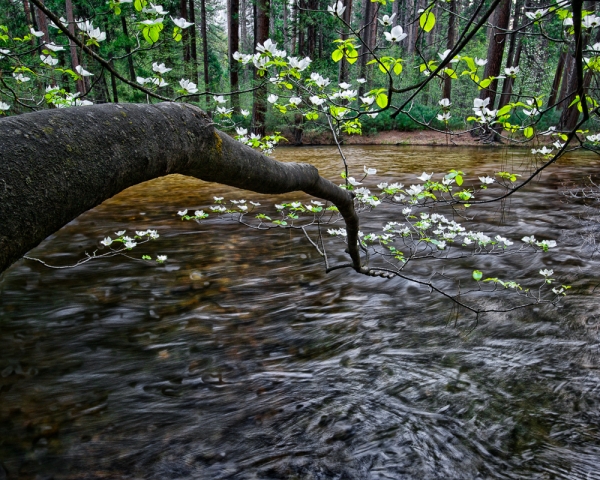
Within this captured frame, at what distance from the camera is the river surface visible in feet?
7.68

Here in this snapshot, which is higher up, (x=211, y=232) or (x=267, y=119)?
(x=267, y=119)

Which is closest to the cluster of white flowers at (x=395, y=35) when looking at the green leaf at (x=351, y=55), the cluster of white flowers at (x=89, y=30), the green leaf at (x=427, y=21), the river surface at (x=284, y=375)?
the green leaf at (x=351, y=55)

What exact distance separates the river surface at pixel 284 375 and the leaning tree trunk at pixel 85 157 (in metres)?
1.86

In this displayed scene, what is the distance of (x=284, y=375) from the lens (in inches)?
123

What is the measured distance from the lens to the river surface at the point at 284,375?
2342mm

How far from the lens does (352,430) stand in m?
2.54

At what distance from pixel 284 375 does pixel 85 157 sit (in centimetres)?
256

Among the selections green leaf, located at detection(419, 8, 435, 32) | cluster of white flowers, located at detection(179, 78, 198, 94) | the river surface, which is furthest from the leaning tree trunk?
the river surface

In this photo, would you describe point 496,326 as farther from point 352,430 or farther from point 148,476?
point 148,476

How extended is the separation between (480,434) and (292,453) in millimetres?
Result: 1203

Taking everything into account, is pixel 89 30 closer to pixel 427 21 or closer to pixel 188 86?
pixel 188 86

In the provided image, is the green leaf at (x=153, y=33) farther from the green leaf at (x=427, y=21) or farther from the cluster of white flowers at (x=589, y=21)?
the cluster of white flowers at (x=589, y=21)

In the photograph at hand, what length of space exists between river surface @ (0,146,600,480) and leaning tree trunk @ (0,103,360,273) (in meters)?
Answer: 1.86

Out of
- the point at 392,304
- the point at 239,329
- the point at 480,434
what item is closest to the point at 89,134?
the point at 480,434
